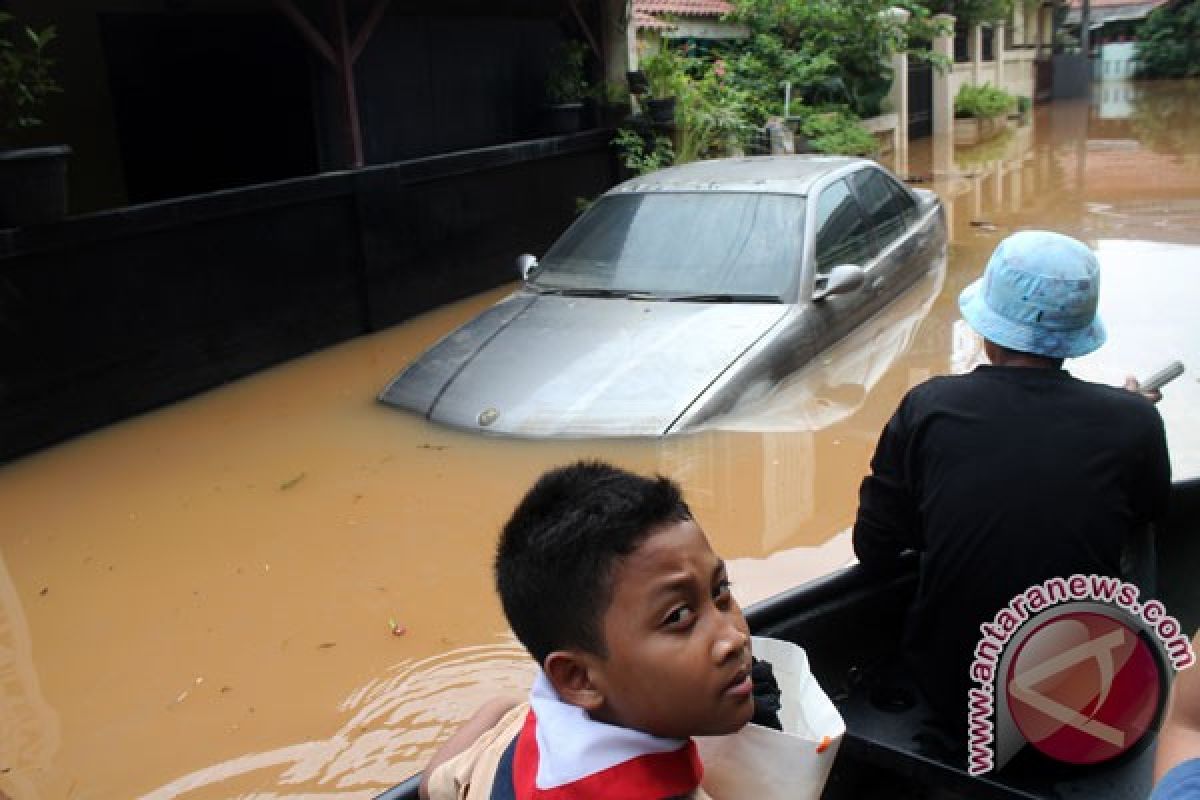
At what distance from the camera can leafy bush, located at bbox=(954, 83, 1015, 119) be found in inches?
933

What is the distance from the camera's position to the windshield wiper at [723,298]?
235 inches

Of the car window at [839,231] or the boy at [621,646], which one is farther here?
the car window at [839,231]

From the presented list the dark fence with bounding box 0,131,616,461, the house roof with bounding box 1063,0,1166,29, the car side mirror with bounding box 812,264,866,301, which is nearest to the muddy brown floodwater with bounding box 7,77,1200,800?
the dark fence with bounding box 0,131,616,461

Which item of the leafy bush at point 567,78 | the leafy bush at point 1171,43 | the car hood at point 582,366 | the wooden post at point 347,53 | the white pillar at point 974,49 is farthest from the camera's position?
the leafy bush at point 1171,43

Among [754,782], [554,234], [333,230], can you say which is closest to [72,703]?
[754,782]

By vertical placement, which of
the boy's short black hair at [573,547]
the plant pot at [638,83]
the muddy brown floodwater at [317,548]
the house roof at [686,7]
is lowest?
the muddy brown floodwater at [317,548]

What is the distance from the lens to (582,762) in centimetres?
136

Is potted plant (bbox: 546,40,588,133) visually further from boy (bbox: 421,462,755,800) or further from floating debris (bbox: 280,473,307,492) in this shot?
boy (bbox: 421,462,755,800)

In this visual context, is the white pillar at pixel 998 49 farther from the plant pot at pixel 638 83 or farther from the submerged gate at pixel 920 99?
the plant pot at pixel 638 83

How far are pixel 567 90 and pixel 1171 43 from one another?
114 feet

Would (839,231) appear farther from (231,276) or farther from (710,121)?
(710,121)

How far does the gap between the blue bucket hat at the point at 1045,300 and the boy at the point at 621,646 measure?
1.15m

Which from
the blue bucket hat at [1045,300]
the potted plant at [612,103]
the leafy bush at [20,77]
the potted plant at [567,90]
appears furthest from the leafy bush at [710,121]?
the blue bucket hat at [1045,300]

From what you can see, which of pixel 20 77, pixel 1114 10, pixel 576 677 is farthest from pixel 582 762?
pixel 1114 10
